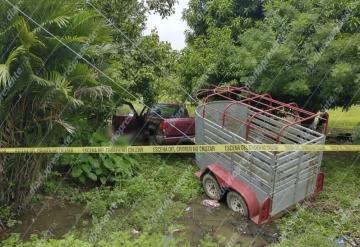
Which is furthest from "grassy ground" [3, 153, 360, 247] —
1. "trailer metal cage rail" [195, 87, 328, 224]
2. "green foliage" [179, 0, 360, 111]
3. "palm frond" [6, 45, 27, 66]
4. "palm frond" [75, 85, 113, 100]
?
"palm frond" [6, 45, 27, 66]

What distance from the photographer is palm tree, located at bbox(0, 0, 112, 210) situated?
192 inches

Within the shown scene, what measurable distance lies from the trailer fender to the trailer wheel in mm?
121

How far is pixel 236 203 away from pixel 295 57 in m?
3.53

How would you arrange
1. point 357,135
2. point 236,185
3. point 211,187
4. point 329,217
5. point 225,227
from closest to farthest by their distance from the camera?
point 225,227 < point 329,217 < point 236,185 < point 211,187 < point 357,135

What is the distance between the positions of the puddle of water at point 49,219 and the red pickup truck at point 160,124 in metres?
2.76

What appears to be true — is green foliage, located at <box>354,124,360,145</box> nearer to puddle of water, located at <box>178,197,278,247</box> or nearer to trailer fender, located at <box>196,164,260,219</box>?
trailer fender, located at <box>196,164,260,219</box>

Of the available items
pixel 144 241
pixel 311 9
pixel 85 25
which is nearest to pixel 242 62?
pixel 311 9

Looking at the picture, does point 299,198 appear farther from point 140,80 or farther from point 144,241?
point 140,80

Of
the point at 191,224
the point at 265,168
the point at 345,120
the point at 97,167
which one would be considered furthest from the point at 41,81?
the point at 345,120

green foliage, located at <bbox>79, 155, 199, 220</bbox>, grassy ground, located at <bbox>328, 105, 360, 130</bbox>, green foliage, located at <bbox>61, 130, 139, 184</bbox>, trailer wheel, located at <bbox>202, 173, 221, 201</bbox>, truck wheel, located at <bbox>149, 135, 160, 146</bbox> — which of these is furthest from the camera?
grassy ground, located at <bbox>328, 105, 360, 130</bbox>

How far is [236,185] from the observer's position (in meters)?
6.08

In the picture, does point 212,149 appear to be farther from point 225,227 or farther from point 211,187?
point 211,187

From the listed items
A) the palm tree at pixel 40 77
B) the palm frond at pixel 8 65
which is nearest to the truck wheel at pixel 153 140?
the palm tree at pixel 40 77

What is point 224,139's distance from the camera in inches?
258
